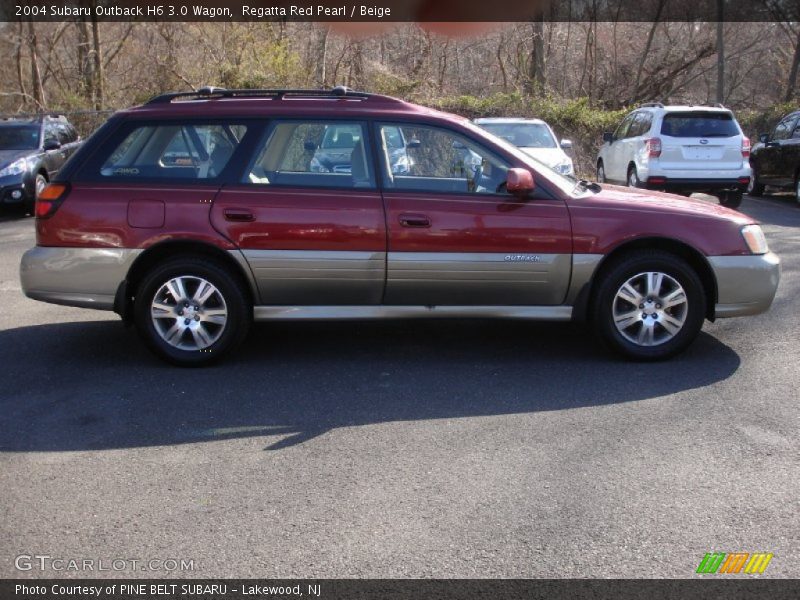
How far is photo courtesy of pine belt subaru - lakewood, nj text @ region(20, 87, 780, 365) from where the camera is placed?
5.93m

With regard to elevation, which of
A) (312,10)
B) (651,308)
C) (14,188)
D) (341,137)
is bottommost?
(14,188)

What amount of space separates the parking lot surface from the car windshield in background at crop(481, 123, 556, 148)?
871 centimetres

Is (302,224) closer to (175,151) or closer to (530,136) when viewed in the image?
(175,151)

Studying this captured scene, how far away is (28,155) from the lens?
14.7m

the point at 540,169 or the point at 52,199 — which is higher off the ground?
the point at 540,169

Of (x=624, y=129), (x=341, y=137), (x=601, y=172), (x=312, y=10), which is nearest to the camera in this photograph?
(x=341, y=137)

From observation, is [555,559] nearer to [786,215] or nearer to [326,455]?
[326,455]

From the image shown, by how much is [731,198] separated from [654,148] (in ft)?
5.70

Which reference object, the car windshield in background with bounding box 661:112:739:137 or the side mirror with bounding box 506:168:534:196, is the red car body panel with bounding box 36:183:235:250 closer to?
the side mirror with bounding box 506:168:534:196

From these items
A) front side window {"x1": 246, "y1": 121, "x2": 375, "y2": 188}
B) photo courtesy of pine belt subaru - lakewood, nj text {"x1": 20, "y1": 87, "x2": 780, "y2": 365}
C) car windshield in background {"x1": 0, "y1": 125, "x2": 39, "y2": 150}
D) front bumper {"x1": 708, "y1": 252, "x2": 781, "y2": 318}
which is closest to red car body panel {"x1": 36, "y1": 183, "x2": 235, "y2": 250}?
photo courtesy of pine belt subaru - lakewood, nj text {"x1": 20, "y1": 87, "x2": 780, "y2": 365}

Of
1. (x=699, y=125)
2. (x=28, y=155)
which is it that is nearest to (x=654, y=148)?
(x=699, y=125)

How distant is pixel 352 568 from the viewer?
11.2 feet

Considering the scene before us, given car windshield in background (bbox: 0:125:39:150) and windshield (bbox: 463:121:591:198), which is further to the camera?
car windshield in background (bbox: 0:125:39:150)

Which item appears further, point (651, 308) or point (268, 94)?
point (268, 94)
